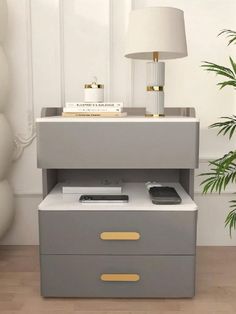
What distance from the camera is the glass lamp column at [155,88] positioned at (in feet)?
6.34

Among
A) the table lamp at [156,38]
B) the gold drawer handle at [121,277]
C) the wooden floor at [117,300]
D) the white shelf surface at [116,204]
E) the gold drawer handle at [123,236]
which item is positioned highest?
the table lamp at [156,38]

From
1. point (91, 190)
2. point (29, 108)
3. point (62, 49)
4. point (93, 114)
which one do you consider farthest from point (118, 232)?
point (62, 49)

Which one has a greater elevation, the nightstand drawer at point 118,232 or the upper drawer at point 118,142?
the upper drawer at point 118,142

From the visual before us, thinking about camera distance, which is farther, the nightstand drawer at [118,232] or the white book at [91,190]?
the white book at [91,190]

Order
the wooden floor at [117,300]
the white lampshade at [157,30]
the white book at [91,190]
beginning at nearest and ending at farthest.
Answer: the wooden floor at [117,300] → the white lampshade at [157,30] → the white book at [91,190]

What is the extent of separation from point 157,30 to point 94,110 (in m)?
0.44

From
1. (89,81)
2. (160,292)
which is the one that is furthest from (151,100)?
(160,292)

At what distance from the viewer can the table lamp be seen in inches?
72.8

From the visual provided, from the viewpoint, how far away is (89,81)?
2.35 m

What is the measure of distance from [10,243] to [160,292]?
1.06 m

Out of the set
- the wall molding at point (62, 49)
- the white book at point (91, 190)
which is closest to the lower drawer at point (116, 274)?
the white book at point (91, 190)

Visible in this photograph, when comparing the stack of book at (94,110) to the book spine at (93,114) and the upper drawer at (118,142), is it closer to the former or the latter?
the book spine at (93,114)

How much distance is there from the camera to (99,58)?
234 cm

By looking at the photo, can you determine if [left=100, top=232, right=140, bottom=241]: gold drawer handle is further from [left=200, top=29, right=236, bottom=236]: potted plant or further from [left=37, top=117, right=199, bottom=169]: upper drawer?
[left=200, top=29, right=236, bottom=236]: potted plant
